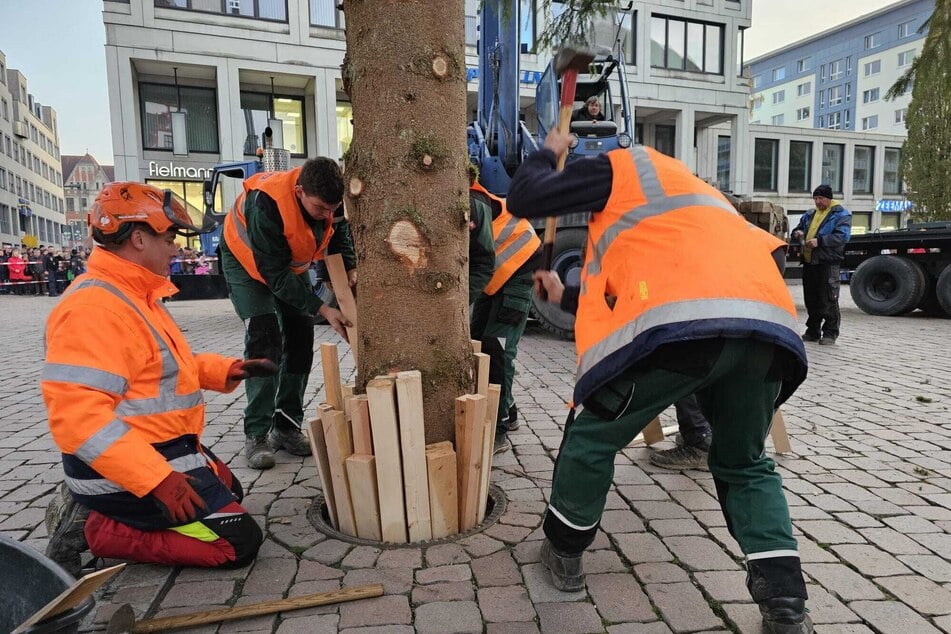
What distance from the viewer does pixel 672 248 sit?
1.89 metres

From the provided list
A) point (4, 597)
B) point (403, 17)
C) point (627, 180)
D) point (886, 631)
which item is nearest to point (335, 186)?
point (403, 17)

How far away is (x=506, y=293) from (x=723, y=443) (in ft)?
6.72

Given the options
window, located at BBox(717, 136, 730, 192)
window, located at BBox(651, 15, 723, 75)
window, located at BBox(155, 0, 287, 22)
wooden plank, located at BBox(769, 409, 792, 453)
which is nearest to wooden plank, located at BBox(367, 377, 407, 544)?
wooden plank, located at BBox(769, 409, 792, 453)

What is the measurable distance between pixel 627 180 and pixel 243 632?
72.2 inches

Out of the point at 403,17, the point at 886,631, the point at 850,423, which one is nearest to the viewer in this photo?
the point at 886,631

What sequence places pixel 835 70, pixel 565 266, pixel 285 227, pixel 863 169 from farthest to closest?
pixel 835 70 < pixel 863 169 < pixel 565 266 < pixel 285 227

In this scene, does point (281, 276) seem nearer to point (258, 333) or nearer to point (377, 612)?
point (258, 333)

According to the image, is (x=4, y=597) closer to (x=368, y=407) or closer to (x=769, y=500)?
(x=368, y=407)

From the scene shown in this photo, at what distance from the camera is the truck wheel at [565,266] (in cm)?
745

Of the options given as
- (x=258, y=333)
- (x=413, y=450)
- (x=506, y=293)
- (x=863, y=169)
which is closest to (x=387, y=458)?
(x=413, y=450)

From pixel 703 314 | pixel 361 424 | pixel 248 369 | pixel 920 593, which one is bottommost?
pixel 920 593

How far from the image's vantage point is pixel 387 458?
243 cm

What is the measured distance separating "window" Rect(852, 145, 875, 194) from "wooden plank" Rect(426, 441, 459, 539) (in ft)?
122

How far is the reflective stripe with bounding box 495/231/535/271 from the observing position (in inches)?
154
